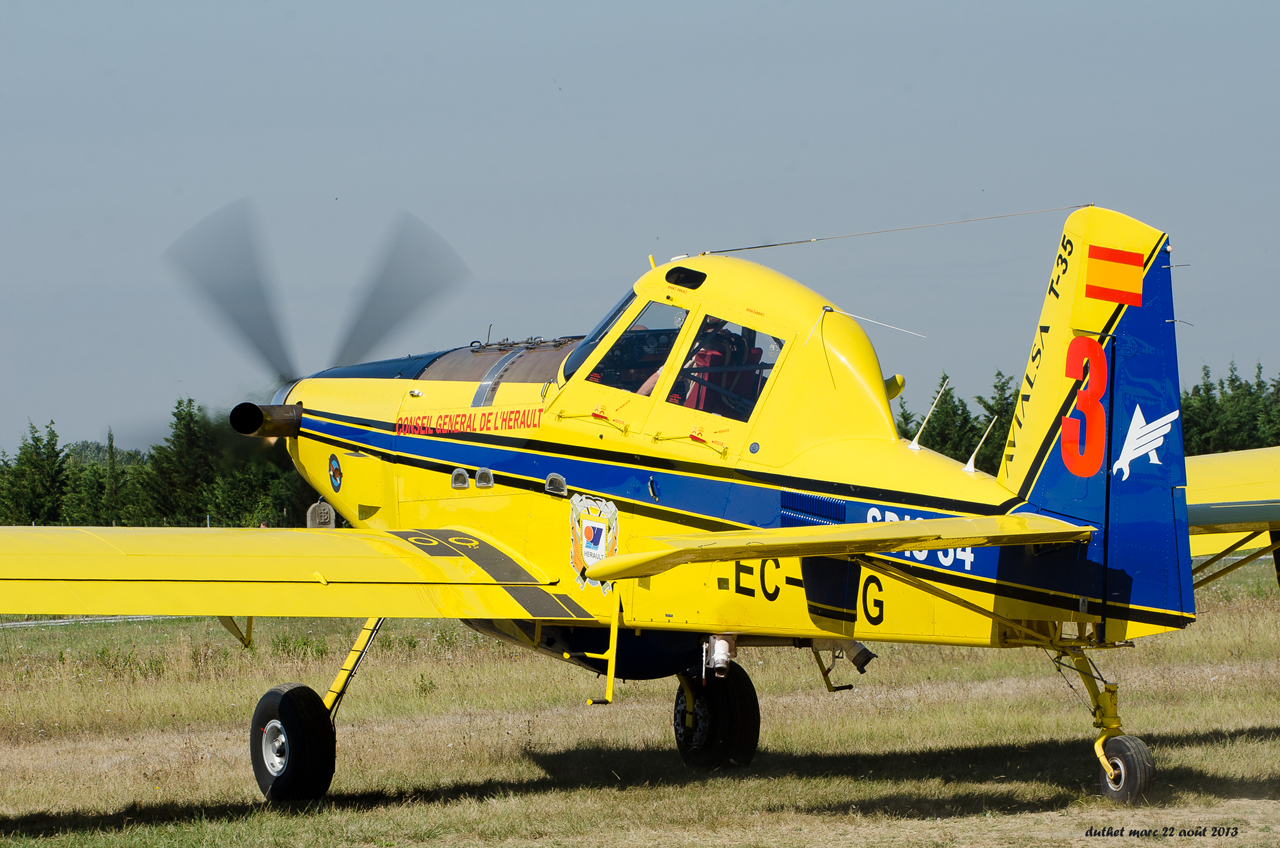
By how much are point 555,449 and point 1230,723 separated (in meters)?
6.09

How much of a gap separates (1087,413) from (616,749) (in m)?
5.37

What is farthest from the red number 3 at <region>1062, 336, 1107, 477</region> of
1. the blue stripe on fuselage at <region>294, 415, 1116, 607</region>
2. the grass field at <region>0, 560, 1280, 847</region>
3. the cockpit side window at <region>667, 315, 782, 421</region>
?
the grass field at <region>0, 560, 1280, 847</region>

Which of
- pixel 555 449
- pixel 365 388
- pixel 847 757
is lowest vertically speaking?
pixel 847 757

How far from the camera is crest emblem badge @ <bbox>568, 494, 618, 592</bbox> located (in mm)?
7438

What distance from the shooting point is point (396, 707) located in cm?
1209

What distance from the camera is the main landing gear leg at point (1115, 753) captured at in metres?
6.02

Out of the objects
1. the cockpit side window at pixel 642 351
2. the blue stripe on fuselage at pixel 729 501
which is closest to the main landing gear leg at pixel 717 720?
the blue stripe on fuselage at pixel 729 501

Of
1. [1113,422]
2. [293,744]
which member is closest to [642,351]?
[1113,422]

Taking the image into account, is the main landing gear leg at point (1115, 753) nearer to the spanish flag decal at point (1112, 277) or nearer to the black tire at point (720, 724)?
the spanish flag decal at point (1112, 277)

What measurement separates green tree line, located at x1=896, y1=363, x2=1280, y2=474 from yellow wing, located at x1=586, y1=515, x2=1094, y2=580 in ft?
89.6

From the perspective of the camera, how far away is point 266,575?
284 inches

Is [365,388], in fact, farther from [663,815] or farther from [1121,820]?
[1121,820]

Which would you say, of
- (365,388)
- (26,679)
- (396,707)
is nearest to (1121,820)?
(365,388)

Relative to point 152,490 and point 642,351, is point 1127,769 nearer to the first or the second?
point 642,351
